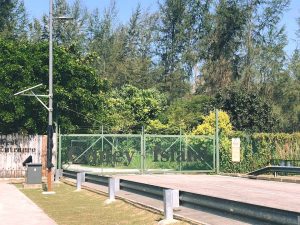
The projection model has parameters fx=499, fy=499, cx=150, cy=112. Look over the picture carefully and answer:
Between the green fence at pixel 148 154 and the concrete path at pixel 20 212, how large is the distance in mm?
12907

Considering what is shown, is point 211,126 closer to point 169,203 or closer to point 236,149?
point 236,149

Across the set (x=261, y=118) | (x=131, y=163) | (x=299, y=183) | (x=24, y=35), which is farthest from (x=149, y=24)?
(x=299, y=183)

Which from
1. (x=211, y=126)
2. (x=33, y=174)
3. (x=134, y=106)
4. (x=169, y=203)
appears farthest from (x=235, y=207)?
(x=134, y=106)

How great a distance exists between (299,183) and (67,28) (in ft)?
150

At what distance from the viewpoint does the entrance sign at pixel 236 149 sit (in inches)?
1163

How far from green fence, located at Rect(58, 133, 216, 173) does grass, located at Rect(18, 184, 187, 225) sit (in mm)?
12254

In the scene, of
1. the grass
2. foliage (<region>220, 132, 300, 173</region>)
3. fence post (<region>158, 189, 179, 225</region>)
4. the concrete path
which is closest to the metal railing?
fence post (<region>158, 189, 179, 225</region>)

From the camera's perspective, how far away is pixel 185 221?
10.3 meters

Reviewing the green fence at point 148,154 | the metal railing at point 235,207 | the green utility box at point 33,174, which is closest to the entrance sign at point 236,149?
the green fence at point 148,154

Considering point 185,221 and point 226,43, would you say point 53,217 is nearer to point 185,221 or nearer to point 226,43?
point 185,221

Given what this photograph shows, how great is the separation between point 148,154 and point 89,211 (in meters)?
17.9

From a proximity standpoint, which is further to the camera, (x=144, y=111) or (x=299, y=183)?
(x=144, y=111)

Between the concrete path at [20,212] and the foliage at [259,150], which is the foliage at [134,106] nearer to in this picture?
the foliage at [259,150]

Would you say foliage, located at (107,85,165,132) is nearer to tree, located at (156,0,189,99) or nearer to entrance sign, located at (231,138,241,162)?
tree, located at (156,0,189,99)
